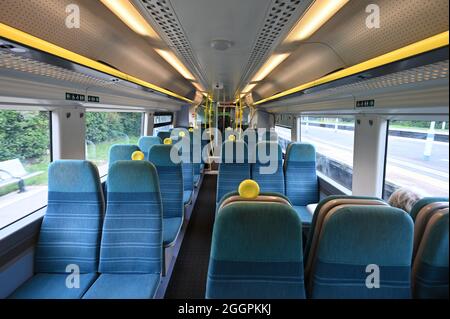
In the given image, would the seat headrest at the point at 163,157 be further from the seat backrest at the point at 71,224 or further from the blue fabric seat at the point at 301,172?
the blue fabric seat at the point at 301,172

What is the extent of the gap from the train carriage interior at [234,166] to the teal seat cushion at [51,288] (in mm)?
16

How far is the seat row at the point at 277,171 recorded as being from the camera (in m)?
3.86

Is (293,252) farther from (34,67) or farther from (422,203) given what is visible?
(34,67)

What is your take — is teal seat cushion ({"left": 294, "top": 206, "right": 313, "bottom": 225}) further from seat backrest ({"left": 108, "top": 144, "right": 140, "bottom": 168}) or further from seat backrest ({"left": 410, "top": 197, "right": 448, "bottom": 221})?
seat backrest ({"left": 108, "top": 144, "right": 140, "bottom": 168})

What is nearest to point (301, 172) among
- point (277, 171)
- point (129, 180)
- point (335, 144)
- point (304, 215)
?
point (277, 171)

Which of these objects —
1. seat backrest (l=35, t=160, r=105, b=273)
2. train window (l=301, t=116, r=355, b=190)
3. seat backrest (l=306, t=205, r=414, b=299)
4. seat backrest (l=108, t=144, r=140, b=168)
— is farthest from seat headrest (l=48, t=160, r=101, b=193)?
train window (l=301, t=116, r=355, b=190)

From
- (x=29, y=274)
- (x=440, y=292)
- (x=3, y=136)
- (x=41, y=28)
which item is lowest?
(x=29, y=274)

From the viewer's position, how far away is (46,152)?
126 inches

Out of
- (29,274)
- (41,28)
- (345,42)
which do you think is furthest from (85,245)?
(345,42)

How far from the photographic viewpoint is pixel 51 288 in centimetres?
212

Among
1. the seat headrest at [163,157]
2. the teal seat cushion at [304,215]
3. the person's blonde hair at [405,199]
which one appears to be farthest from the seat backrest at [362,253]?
the seat headrest at [163,157]

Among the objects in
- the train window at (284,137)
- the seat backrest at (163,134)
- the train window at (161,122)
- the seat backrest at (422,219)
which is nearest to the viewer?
the seat backrest at (422,219)
